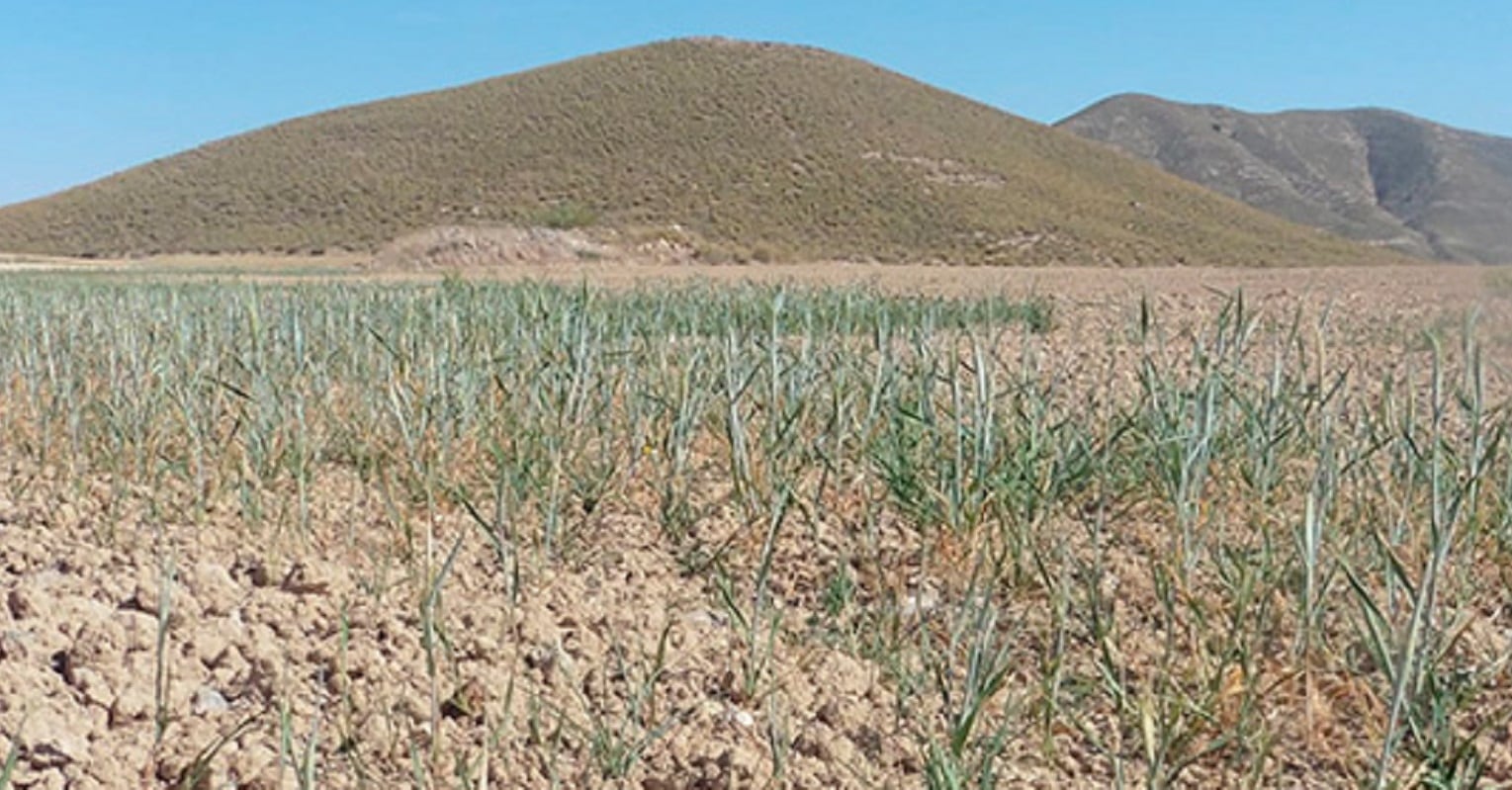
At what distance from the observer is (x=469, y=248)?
2378 centimetres

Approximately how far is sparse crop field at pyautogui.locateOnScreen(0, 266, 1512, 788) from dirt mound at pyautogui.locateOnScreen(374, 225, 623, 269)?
19.5 meters

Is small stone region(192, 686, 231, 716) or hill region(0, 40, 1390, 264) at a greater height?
hill region(0, 40, 1390, 264)

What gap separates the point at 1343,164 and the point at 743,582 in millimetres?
116247

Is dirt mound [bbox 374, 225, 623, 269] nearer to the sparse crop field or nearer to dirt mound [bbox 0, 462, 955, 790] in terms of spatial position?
the sparse crop field

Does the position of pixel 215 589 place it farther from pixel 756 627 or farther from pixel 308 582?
pixel 756 627

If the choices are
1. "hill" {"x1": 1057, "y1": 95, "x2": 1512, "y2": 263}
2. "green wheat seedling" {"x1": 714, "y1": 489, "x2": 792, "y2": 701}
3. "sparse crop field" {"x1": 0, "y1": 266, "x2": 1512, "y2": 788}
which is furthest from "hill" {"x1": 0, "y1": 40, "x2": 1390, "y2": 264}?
"hill" {"x1": 1057, "y1": 95, "x2": 1512, "y2": 263}

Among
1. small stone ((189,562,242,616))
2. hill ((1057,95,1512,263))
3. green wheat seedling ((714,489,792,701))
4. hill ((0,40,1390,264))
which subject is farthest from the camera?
hill ((1057,95,1512,263))

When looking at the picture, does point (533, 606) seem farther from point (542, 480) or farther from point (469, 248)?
point (469, 248)

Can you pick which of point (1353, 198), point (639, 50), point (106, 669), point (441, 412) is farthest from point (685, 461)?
point (1353, 198)

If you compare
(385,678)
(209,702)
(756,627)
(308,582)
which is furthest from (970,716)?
(308,582)

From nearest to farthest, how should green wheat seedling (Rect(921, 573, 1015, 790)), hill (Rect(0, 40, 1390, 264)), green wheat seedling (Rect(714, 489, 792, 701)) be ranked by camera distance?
green wheat seedling (Rect(921, 573, 1015, 790)) < green wheat seedling (Rect(714, 489, 792, 701)) < hill (Rect(0, 40, 1390, 264))

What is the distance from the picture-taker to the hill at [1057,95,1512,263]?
85438mm

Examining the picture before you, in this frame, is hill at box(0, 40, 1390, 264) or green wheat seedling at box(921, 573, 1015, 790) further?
hill at box(0, 40, 1390, 264)

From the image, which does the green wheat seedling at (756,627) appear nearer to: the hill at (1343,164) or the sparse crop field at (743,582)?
the sparse crop field at (743,582)
